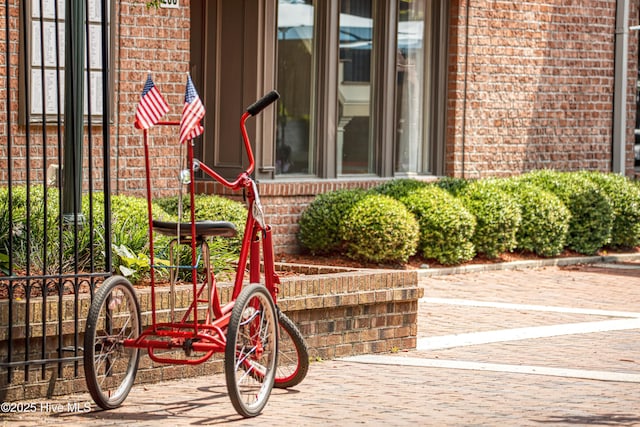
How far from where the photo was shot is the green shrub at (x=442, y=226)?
14.5m

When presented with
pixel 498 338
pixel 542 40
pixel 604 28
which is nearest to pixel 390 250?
pixel 498 338

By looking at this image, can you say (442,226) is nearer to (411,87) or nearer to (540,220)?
(540,220)

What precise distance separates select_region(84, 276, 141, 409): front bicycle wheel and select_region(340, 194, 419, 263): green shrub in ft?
22.5

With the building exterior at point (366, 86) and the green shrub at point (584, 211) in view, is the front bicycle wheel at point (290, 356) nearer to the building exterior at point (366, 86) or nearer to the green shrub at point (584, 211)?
→ the building exterior at point (366, 86)

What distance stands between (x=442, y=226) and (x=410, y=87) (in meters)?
2.76

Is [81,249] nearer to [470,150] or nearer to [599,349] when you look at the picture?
[599,349]

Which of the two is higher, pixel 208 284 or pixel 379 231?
pixel 208 284

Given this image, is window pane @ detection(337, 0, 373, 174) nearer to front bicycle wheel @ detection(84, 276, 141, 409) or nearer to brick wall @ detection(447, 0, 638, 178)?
brick wall @ detection(447, 0, 638, 178)

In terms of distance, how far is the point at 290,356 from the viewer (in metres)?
7.73

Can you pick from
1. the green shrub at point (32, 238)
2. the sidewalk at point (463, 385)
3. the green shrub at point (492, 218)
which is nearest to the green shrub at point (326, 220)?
the green shrub at point (492, 218)

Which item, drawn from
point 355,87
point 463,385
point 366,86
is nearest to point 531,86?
point 366,86

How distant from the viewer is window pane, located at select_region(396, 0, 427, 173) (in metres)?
16.2

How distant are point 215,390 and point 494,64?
10.4m

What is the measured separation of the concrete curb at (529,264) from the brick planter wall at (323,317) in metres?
5.13
